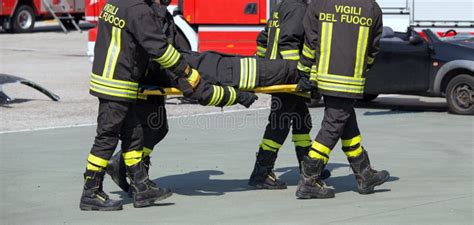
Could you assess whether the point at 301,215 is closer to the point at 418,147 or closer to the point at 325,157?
the point at 325,157

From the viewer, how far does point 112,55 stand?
7.90 metres

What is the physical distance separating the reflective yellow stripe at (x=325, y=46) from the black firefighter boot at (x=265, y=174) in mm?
993

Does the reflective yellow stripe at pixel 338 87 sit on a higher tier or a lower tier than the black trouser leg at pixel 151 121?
higher

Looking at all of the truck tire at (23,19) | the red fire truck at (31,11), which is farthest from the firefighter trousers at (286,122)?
the truck tire at (23,19)

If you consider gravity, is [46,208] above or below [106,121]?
below

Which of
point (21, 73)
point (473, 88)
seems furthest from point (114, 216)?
point (21, 73)

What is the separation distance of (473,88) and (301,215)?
24.4 feet

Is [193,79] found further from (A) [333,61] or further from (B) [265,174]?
(B) [265,174]

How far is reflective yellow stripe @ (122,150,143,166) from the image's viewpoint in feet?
26.9

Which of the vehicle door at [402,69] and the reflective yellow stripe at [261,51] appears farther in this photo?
the vehicle door at [402,69]

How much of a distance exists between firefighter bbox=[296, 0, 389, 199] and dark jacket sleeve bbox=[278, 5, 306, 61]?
107 mm

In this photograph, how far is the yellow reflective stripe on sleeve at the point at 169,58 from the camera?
7.77 m

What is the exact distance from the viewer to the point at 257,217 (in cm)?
770

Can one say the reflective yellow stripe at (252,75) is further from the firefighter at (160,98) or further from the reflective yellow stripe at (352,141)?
the reflective yellow stripe at (352,141)
